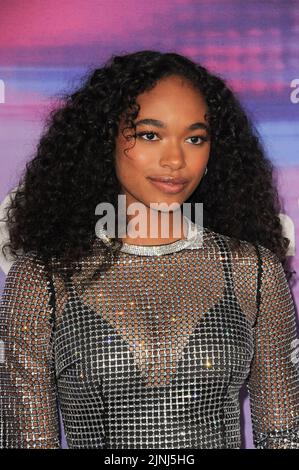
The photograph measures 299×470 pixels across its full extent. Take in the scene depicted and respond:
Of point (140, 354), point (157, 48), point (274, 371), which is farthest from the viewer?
point (157, 48)

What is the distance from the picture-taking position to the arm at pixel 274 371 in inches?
73.5

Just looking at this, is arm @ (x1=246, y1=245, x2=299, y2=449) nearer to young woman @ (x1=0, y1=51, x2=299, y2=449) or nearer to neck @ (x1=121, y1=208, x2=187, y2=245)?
young woman @ (x1=0, y1=51, x2=299, y2=449)

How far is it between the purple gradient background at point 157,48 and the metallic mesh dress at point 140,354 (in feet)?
1.06

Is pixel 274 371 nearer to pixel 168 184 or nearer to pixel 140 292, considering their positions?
pixel 140 292

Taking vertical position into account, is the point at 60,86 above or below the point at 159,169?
above

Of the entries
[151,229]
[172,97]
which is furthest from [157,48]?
[151,229]

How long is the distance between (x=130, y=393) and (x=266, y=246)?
19.6 inches

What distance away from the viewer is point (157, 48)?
212 cm

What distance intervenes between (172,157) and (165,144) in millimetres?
33

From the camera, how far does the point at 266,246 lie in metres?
2.02

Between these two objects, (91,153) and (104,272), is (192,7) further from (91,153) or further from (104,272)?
(104,272)

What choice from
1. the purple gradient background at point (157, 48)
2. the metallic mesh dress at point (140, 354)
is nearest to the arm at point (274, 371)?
the metallic mesh dress at point (140, 354)

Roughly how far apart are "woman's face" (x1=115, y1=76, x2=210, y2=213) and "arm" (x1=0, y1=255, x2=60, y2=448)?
28 centimetres
